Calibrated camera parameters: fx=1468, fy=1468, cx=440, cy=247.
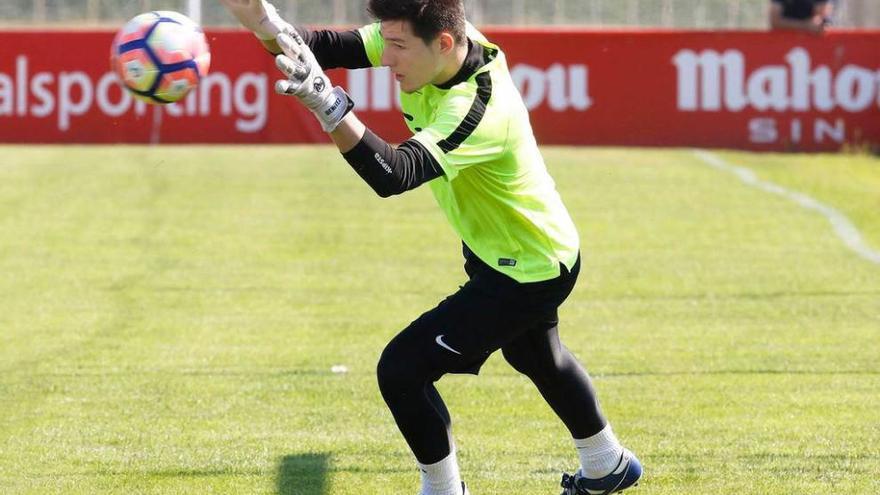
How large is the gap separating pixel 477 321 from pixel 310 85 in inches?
47.6

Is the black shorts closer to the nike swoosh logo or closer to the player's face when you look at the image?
the nike swoosh logo

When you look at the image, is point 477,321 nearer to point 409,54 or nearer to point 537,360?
point 537,360

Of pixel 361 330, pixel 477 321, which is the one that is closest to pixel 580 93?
pixel 361 330

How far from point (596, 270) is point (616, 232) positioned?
6.53 feet

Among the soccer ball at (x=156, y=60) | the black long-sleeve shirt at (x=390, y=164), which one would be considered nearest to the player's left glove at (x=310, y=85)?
the black long-sleeve shirt at (x=390, y=164)

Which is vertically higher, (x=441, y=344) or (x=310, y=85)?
(x=310, y=85)

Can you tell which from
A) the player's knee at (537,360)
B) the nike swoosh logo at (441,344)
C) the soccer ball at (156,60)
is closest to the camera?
the nike swoosh logo at (441,344)

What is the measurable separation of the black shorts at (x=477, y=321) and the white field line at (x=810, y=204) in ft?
28.0

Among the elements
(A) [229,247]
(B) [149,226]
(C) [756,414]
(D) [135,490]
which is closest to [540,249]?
(D) [135,490]

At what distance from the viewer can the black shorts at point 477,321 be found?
5.52 meters

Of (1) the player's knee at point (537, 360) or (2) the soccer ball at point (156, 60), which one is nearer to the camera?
(1) the player's knee at point (537, 360)

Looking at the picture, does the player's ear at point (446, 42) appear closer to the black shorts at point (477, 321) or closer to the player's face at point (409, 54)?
the player's face at point (409, 54)

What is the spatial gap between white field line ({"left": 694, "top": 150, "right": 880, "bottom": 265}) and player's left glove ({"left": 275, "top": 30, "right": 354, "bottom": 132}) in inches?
373

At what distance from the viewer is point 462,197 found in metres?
5.53
